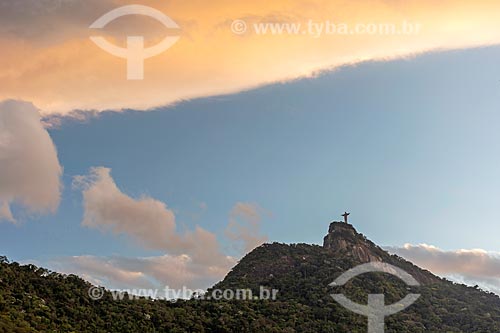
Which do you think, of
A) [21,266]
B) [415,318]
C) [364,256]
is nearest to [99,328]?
[21,266]

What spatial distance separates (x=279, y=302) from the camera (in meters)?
110

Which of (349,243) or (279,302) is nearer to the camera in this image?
(279,302)

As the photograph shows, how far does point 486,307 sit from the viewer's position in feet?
416

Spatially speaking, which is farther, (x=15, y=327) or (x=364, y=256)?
(x=364, y=256)

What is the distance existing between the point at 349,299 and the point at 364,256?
88.6 ft

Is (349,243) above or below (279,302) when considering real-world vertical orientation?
above

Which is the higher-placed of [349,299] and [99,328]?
[349,299]

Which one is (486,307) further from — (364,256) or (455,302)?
(364,256)

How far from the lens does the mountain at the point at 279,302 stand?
7269 cm

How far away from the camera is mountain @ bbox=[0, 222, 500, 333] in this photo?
72.7 metres

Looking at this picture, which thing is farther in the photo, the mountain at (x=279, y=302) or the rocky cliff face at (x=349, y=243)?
the rocky cliff face at (x=349, y=243)

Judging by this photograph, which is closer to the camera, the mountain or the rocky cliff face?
the mountain

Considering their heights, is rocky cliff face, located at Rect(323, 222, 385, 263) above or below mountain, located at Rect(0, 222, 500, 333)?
above

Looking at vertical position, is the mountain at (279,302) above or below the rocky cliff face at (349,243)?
below
